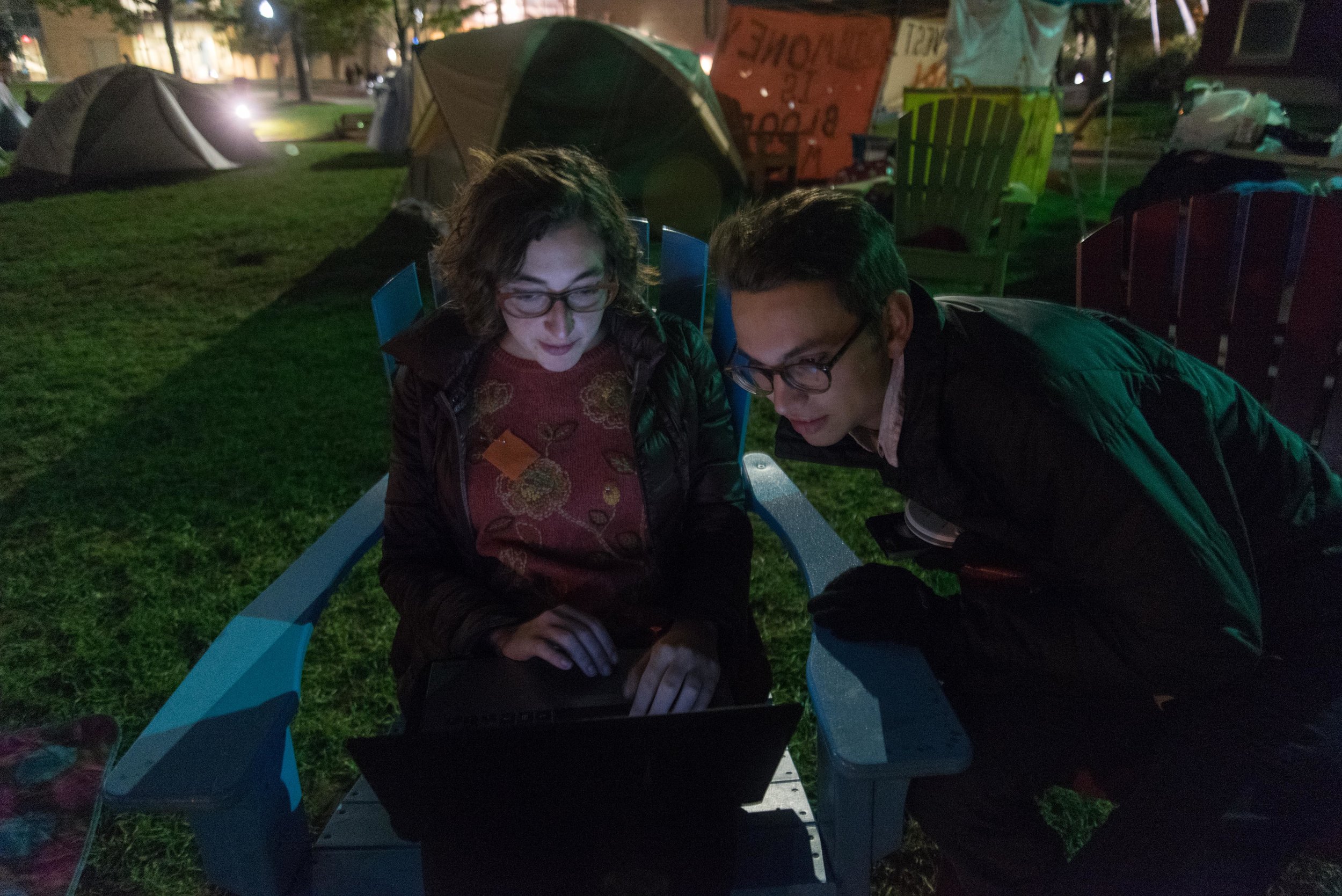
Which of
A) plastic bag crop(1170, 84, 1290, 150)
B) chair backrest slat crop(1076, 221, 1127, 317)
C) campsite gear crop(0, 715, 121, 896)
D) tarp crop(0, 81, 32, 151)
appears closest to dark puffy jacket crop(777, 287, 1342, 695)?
chair backrest slat crop(1076, 221, 1127, 317)

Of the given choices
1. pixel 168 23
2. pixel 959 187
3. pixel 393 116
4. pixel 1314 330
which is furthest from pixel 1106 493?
pixel 168 23

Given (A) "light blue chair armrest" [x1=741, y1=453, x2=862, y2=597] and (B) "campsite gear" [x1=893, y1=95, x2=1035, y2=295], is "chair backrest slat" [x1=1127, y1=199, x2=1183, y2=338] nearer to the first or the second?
(A) "light blue chair armrest" [x1=741, y1=453, x2=862, y2=597]

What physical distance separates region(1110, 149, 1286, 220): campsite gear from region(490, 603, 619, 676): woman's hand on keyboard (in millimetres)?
3808

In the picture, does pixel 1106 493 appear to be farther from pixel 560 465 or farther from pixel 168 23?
pixel 168 23

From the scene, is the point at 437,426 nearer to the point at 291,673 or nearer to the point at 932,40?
the point at 291,673

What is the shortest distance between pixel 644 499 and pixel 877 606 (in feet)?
1.73

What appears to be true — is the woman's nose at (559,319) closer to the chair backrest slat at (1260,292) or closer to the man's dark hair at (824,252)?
the man's dark hair at (824,252)

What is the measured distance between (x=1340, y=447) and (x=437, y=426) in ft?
7.18

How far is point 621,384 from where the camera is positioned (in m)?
1.64

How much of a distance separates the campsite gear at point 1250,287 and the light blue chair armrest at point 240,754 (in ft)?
7.35

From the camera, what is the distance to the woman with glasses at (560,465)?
1507 mm

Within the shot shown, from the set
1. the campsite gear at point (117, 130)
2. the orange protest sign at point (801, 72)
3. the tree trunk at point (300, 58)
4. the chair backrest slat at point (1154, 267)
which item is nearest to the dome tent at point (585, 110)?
the orange protest sign at point (801, 72)

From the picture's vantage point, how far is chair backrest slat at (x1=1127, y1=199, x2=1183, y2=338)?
2.20 meters

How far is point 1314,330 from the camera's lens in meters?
2.04
